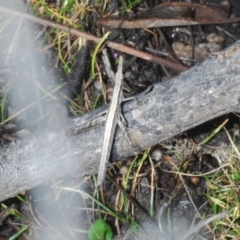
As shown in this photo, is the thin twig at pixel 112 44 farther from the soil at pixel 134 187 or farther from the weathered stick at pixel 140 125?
the weathered stick at pixel 140 125

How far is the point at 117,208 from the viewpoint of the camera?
2.34 meters

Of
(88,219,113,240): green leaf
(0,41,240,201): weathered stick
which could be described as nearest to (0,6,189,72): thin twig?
(0,41,240,201): weathered stick

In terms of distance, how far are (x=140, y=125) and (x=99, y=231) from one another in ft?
1.73

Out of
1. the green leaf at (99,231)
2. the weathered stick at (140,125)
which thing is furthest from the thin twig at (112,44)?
the green leaf at (99,231)

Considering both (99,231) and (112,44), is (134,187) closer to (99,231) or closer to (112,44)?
(99,231)

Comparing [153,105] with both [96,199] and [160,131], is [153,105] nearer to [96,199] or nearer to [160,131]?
[160,131]

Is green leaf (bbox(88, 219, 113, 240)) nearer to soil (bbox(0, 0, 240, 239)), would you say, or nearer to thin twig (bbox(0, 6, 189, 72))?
soil (bbox(0, 0, 240, 239))

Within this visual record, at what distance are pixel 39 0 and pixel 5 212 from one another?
1.01 metres

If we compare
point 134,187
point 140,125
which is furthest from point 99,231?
point 140,125

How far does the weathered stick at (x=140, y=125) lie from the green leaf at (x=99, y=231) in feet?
1.05

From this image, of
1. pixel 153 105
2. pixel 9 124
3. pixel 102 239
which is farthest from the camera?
pixel 9 124

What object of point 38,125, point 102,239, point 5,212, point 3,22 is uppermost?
point 3,22

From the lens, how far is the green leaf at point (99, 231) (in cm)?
225

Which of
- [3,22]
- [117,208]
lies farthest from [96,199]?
[3,22]
